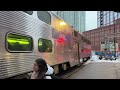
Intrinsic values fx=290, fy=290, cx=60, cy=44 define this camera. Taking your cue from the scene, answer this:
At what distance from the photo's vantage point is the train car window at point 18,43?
20.0 feet

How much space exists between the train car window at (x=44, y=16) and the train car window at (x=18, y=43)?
4.10ft

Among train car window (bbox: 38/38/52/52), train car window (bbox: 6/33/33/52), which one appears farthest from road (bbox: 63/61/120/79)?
train car window (bbox: 6/33/33/52)

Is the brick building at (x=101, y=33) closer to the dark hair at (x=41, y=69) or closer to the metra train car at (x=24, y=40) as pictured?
the metra train car at (x=24, y=40)

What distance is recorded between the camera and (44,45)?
8.71 metres

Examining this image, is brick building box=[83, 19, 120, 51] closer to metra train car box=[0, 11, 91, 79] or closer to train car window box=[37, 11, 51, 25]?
train car window box=[37, 11, 51, 25]

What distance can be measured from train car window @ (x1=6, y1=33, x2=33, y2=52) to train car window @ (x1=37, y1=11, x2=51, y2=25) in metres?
1.25

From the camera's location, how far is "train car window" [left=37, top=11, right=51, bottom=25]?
8423mm

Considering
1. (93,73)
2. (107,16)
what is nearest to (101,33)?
(107,16)

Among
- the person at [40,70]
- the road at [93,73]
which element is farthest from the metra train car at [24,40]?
the road at [93,73]

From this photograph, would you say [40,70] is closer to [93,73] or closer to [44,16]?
[44,16]

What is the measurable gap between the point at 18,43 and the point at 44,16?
2601 mm

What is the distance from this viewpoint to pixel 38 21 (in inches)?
320

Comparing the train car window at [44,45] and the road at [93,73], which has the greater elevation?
the train car window at [44,45]
